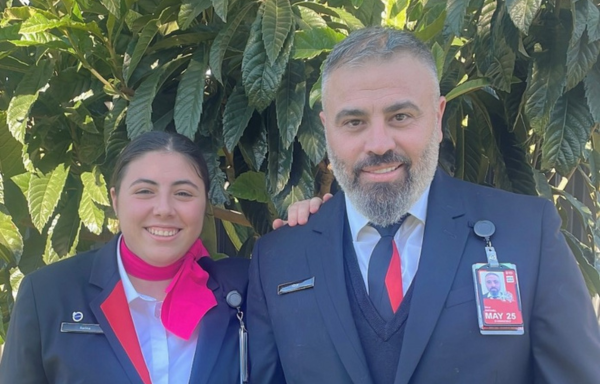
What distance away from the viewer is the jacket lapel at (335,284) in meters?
1.59


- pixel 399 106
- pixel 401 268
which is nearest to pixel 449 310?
pixel 401 268

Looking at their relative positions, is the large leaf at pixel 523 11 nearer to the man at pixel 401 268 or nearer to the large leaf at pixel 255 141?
the man at pixel 401 268

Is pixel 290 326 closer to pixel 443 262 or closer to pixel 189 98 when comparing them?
pixel 443 262

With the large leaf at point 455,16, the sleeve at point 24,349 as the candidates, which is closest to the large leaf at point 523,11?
the large leaf at point 455,16

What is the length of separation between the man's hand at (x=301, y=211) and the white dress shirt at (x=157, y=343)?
1.21 feet

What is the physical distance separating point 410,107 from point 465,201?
27 centimetres

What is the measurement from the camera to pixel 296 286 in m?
1.76

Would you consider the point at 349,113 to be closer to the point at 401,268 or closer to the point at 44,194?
the point at 401,268

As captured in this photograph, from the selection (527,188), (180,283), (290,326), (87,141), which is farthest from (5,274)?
(527,188)

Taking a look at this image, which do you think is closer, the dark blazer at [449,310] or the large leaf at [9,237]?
the dark blazer at [449,310]

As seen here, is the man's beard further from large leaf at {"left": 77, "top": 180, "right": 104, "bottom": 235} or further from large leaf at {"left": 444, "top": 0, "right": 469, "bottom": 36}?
large leaf at {"left": 77, "top": 180, "right": 104, "bottom": 235}

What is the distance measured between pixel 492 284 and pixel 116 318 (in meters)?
0.92

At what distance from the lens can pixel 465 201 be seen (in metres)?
1.73

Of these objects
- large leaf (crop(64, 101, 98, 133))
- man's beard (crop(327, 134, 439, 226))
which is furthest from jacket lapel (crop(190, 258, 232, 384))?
large leaf (crop(64, 101, 98, 133))
